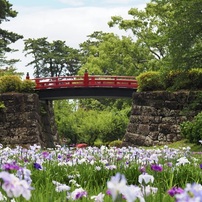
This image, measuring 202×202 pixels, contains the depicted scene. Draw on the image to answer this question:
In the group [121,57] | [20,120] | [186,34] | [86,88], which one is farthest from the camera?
[121,57]

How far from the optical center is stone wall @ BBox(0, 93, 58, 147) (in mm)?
27328

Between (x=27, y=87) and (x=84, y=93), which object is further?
(x=84, y=93)

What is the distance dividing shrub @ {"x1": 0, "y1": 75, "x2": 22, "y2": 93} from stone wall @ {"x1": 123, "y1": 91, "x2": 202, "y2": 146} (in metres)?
8.54

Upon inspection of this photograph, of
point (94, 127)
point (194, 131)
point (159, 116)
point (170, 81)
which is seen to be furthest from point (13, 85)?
point (194, 131)

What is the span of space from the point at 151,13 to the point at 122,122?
441 inches

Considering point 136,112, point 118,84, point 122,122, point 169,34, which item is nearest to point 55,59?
point 122,122

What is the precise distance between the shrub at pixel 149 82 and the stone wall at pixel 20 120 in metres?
7.55

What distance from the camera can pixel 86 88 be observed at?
103 ft

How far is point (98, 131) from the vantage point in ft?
137

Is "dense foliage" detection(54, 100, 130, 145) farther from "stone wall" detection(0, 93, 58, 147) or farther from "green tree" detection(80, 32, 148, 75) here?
"stone wall" detection(0, 93, 58, 147)

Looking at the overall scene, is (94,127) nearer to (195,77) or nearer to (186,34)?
(195,77)

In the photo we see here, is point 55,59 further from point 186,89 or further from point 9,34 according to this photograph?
point 186,89

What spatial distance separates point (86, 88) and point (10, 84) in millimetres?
5678

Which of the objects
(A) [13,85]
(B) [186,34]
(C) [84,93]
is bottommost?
(C) [84,93]
